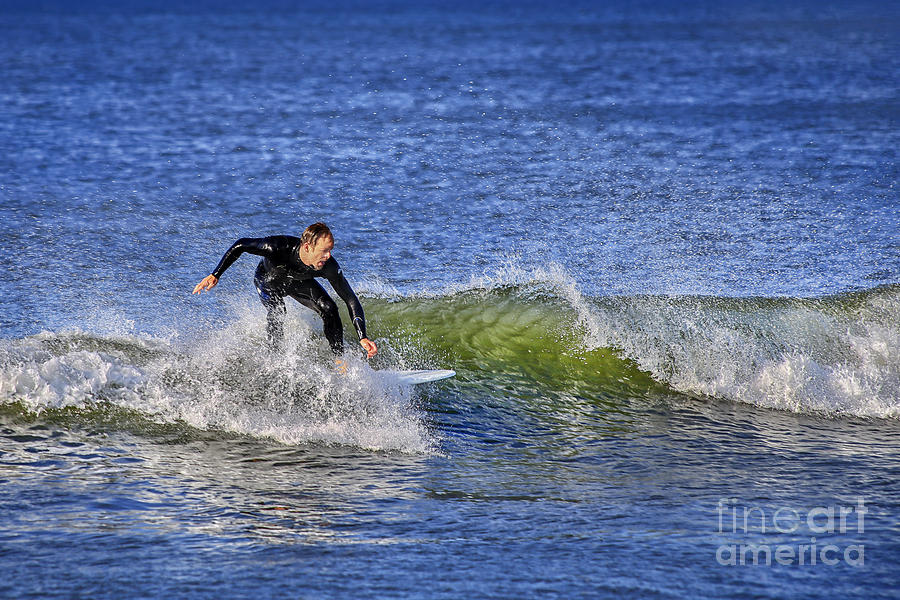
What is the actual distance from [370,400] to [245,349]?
142 cm

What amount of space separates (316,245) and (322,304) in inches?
35.1

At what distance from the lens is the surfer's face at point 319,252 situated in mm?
8031

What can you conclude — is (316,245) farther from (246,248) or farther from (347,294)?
(246,248)

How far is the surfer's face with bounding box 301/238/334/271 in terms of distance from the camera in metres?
8.03

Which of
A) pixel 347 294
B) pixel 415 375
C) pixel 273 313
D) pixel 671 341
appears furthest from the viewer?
pixel 671 341

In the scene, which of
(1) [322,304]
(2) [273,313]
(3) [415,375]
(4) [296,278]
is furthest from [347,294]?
(3) [415,375]

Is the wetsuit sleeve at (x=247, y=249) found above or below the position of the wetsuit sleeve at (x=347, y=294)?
above

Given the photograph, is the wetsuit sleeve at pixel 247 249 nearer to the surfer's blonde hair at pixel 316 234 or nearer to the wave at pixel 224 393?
the surfer's blonde hair at pixel 316 234

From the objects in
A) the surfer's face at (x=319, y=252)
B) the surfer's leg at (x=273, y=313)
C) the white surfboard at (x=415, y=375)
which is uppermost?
the surfer's face at (x=319, y=252)

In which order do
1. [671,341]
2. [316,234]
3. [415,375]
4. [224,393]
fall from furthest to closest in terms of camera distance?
1. [671,341]
2. [415,375]
3. [224,393]
4. [316,234]

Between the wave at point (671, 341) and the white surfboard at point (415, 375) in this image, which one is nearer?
the white surfboard at point (415, 375)

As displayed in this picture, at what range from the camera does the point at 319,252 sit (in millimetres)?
8062

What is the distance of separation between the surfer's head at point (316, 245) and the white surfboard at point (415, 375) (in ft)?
4.65

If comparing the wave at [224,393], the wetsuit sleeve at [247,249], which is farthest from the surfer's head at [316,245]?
the wave at [224,393]
